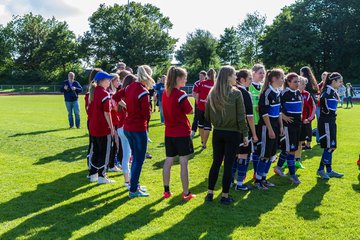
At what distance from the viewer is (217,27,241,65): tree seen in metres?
69.9

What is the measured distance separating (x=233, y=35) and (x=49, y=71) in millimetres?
34800

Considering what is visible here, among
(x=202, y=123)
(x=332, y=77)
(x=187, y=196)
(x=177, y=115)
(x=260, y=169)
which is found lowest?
(x=187, y=196)

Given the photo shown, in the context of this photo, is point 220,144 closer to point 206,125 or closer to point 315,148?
point 206,125

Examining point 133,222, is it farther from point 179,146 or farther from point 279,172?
point 279,172

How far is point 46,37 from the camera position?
69.6 metres

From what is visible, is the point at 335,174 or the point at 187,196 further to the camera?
the point at 335,174

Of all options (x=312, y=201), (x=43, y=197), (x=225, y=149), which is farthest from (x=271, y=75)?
(x=43, y=197)

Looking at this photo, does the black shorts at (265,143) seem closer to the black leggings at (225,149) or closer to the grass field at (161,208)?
the grass field at (161,208)

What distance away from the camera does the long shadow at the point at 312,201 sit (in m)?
5.12

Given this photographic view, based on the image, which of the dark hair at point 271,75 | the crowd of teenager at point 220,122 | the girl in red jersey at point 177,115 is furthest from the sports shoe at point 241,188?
the dark hair at point 271,75

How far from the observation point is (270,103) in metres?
5.99

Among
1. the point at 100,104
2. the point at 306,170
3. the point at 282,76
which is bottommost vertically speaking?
the point at 306,170

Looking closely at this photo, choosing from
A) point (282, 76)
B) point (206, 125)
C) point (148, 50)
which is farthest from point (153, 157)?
point (148, 50)

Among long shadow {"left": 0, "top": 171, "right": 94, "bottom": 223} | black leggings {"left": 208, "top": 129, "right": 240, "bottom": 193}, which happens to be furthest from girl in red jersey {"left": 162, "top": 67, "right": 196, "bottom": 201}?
long shadow {"left": 0, "top": 171, "right": 94, "bottom": 223}
